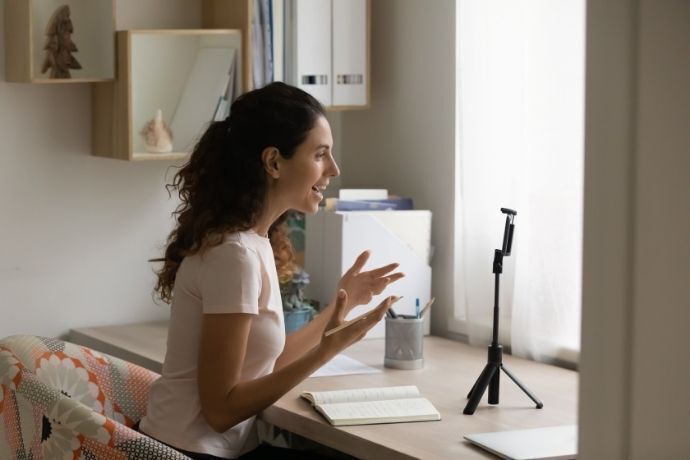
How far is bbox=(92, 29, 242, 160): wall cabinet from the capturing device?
2775mm

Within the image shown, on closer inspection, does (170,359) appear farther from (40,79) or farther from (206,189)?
(40,79)

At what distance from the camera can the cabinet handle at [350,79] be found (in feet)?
9.66

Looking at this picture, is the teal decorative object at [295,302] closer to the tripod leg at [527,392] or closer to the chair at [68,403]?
the chair at [68,403]

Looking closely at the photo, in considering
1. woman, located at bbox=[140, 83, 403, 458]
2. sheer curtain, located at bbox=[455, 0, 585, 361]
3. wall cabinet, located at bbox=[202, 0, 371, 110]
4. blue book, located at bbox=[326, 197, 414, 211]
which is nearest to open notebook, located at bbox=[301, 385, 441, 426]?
woman, located at bbox=[140, 83, 403, 458]

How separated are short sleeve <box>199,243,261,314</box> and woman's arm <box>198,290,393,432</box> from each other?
0.02 m

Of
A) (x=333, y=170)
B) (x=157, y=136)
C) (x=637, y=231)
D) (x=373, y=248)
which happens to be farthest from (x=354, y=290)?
(x=637, y=231)

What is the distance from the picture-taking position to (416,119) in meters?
2.97

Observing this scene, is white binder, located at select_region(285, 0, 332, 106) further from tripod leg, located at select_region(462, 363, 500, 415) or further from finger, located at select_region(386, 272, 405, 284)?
tripod leg, located at select_region(462, 363, 500, 415)

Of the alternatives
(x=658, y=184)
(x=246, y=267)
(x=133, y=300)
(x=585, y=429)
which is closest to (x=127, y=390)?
(x=246, y=267)

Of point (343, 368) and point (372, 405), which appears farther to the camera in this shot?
point (343, 368)

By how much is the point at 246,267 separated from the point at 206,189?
20 cm

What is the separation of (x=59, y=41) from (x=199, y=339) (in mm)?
1044

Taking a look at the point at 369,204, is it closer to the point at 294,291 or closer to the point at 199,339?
the point at 294,291

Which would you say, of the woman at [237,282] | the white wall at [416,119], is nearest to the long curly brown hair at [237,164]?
the woman at [237,282]
